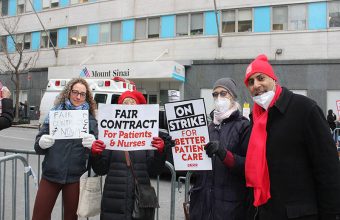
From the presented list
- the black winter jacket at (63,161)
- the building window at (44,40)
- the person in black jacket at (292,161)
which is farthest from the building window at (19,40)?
the person in black jacket at (292,161)

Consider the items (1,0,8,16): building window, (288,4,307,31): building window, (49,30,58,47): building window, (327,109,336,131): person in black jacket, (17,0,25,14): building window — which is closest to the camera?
(327,109,336,131): person in black jacket

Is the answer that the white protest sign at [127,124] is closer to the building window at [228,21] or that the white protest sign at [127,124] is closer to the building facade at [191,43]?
the building facade at [191,43]

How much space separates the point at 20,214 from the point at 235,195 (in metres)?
4.37

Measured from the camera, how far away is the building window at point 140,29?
28281 millimetres

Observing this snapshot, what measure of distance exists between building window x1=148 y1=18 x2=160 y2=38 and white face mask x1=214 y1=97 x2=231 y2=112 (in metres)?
24.7

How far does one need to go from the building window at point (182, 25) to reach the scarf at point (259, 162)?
2414 centimetres

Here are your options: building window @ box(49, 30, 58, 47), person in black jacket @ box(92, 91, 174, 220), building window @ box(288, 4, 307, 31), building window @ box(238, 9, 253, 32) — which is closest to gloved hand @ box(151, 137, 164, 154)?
person in black jacket @ box(92, 91, 174, 220)

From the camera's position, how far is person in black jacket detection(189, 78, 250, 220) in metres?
3.37

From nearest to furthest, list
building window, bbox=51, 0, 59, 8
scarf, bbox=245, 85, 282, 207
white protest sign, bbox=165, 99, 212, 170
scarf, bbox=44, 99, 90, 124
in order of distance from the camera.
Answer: scarf, bbox=245, 85, 282, 207, white protest sign, bbox=165, 99, 212, 170, scarf, bbox=44, 99, 90, 124, building window, bbox=51, 0, 59, 8

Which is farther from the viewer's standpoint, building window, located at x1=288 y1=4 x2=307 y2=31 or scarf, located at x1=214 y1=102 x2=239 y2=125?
building window, located at x1=288 y1=4 x2=307 y2=31

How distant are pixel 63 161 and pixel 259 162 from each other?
2266mm

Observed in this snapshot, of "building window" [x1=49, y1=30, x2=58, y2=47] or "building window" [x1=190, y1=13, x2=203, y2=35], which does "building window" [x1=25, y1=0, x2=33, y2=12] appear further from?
"building window" [x1=190, y1=13, x2=203, y2=35]

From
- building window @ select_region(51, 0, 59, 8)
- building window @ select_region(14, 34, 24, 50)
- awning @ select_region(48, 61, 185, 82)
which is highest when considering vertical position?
building window @ select_region(51, 0, 59, 8)

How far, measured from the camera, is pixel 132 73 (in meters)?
26.1
